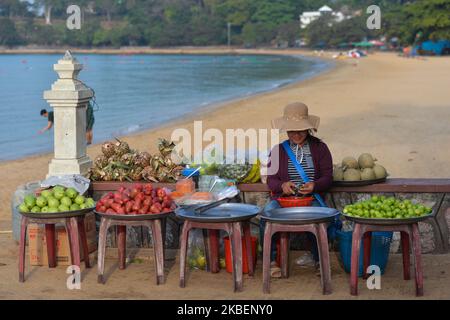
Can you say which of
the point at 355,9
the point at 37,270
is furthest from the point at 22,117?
the point at 355,9

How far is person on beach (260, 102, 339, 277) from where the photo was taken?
661cm

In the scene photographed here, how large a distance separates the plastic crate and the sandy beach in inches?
199

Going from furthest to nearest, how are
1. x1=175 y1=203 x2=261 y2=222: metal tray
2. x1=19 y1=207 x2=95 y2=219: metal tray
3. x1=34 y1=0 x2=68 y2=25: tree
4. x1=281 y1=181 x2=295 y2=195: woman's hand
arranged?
1. x1=34 y1=0 x2=68 y2=25: tree
2. x1=281 y1=181 x2=295 y2=195: woman's hand
3. x1=19 y1=207 x2=95 y2=219: metal tray
4. x1=175 y1=203 x2=261 y2=222: metal tray

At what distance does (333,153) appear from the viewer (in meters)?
15.3

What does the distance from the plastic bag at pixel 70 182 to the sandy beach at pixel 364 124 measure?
3.00m

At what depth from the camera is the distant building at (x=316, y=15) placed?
13262 centimetres

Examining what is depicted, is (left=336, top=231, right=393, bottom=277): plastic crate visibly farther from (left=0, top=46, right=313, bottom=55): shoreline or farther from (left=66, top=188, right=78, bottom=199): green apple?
(left=0, top=46, right=313, bottom=55): shoreline

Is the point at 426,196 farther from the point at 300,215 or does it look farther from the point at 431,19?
the point at 431,19

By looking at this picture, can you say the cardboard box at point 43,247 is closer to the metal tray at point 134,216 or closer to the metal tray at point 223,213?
the metal tray at point 134,216

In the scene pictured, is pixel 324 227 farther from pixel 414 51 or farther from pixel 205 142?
pixel 414 51

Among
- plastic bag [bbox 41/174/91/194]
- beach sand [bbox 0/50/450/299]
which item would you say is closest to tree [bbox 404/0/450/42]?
beach sand [bbox 0/50/450/299]

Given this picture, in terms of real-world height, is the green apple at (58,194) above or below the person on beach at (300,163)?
below

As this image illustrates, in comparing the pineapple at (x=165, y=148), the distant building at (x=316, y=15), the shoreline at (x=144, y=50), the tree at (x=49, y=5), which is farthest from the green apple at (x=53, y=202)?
the shoreline at (x=144, y=50)

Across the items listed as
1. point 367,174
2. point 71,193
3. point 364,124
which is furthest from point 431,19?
point 71,193
